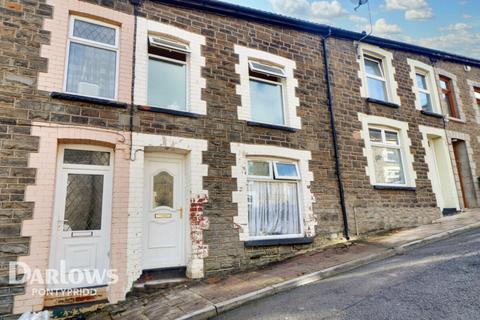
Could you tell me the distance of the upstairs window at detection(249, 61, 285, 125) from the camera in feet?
24.7

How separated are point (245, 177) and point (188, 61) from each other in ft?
9.83

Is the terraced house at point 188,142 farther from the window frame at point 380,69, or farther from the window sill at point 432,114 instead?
the window sill at point 432,114

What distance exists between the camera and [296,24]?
8.32m

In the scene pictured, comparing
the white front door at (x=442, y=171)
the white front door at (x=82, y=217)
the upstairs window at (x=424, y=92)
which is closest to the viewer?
the white front door at (x=82, y=217)

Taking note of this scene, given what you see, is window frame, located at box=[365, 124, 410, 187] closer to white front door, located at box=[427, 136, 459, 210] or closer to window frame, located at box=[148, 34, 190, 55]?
white front door, located at box=[427, 136, 459, 210]

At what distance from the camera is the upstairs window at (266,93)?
297 inches

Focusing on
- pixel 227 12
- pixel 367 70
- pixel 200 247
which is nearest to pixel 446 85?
pixel 367 70

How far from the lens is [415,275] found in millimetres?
4523

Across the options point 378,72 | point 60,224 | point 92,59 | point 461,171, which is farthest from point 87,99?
point 461,171

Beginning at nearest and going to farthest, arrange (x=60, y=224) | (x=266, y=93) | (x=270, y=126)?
1. (x=60, y=224)
2. (x=270, y=126)
3. (x=266, y=93)

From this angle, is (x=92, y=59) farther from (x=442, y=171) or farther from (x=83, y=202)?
(x=442, y=171)

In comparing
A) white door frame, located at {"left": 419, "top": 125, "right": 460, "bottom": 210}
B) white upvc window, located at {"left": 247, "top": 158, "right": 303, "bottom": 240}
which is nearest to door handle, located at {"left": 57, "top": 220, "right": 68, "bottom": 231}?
white upvc window, located at {"left": 247, "top": 158, "right": 303, "bottom": 240}

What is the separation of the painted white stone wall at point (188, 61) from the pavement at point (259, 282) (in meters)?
3.64

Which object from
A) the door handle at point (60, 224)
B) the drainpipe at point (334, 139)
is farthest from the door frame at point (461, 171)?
the door handle at point (60, 224)
